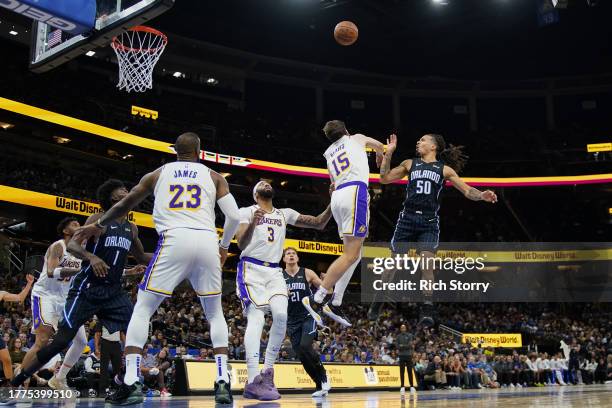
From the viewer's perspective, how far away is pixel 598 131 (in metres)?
41.4

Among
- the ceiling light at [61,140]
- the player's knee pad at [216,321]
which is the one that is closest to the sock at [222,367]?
the player's knee pad at [216,321]

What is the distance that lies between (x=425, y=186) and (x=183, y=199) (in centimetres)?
363

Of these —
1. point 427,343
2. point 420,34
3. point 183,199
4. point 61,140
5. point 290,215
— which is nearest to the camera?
point 183,199

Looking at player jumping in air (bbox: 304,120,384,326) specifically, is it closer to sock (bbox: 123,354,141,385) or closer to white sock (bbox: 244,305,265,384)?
white sock (bbox: 244,305,265,384)

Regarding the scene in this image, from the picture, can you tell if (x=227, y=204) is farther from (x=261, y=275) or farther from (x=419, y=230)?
(x=419, y=230)

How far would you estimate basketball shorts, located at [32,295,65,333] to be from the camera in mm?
9039

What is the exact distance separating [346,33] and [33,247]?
2331 centimetres

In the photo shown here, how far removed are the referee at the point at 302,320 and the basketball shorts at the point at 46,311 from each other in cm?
335

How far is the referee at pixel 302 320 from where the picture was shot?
9.94m

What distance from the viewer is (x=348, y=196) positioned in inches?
306

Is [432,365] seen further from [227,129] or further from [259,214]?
[227,129]

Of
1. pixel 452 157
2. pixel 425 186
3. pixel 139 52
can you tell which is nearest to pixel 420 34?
pixel 139 52

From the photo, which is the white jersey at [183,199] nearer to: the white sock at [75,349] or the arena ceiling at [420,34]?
the white sock at [75,349]
